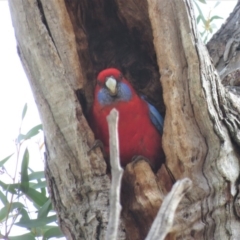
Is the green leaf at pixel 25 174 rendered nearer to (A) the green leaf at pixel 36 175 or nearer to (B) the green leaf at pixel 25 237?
(A) the green leaf at pixel 36 175

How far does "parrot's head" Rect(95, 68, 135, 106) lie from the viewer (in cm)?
310

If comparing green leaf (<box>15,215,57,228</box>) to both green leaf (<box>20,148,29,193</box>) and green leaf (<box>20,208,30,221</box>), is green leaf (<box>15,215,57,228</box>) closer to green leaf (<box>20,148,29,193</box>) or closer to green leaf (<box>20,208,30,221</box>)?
green leaf (<box>20,208,30,221</box>)

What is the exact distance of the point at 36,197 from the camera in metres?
3.31

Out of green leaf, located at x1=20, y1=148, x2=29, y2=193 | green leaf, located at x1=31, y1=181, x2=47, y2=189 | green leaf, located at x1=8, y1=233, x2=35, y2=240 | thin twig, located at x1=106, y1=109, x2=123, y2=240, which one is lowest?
green leaf, located at x1=8, y1=233, x2=35, y2=240

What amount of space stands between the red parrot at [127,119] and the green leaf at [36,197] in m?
0.56

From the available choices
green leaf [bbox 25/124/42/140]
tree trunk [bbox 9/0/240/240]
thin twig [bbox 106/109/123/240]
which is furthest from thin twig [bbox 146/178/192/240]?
green leaf [bbox 25/124/42/140]

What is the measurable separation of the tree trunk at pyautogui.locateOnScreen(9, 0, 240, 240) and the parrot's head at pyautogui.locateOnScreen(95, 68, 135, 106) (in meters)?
0.30

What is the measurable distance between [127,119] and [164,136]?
46 centimetres

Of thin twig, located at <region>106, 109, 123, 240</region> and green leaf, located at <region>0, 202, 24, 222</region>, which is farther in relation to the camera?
green leaf, located at <region>0, 202, 24, 222</region>

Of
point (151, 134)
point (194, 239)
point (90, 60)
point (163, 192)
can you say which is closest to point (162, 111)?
point (151, 134)

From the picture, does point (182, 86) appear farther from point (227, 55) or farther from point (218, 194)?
point (227, 55)

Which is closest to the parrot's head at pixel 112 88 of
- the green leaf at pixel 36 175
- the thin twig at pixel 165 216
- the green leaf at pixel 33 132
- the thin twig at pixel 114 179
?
the green leaf at pixel 33 132

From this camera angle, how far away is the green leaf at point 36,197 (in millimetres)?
3291

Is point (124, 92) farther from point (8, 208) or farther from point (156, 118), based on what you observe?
point (8, 208)
